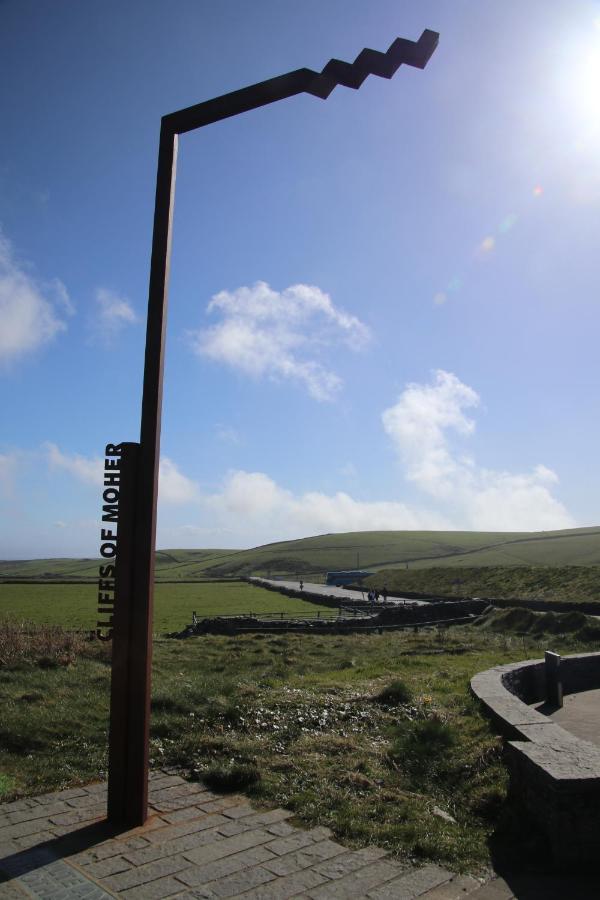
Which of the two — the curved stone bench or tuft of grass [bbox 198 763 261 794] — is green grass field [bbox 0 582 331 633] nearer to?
tuft of grass [bbox 198 763 261 794]

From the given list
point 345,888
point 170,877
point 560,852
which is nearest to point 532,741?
point 560,852

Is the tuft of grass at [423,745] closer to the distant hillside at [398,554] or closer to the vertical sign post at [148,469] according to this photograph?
the vertical sign post at [148,469]

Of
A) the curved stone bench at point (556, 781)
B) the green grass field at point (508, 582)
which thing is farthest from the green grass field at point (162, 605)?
the curved stone bench at point (556, 781)

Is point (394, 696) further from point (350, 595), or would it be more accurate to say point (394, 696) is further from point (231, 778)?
point (350, 595)

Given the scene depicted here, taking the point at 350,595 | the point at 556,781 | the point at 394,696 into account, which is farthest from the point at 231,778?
the point at 350,595

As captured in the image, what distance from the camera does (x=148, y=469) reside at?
18.3ft

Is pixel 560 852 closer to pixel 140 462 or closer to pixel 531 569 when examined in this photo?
pixel 140 462

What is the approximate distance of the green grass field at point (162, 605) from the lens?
1265 inches

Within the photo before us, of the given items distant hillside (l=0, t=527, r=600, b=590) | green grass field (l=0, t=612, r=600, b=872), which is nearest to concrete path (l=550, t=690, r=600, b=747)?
green grass field (l=0, t=612, r=600, b=872)

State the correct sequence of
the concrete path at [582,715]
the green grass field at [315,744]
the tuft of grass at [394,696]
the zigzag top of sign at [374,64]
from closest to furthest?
the green grass field at [315,744], the zigzag top of sign at [374,64], the concrete path at [582,715], the tuft of grass at [394,696]

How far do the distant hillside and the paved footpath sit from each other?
77.9 meters

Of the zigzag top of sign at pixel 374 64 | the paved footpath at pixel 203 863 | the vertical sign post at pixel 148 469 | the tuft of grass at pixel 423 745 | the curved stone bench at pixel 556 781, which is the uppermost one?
Answer: the zigzag top of sign at pixel 374 64

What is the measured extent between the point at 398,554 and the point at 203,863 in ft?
380

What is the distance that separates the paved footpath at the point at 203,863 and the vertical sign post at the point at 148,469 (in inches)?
16.2
